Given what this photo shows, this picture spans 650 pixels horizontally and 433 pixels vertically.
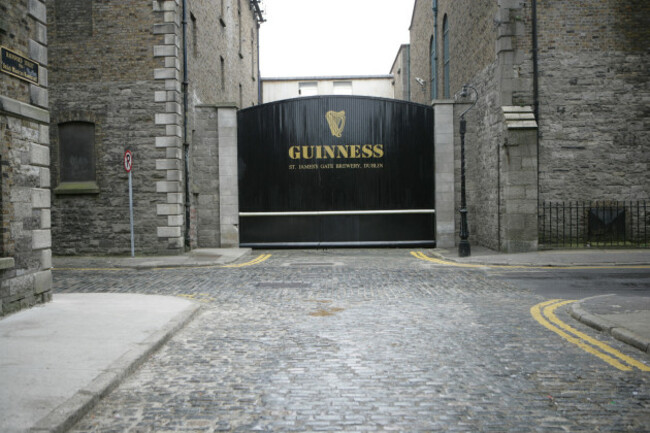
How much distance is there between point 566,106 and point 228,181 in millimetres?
10055

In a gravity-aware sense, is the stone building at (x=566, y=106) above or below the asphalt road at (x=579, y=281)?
above

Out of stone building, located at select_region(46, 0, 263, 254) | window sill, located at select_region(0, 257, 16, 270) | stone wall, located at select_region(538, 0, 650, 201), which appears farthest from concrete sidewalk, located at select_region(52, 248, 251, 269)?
stone wall, located at select_region(538, 0, 650, 201)

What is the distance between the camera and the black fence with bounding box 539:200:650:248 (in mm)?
15266

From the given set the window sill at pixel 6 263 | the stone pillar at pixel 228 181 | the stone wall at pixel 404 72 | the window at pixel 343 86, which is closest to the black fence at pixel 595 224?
the stone pillar at pixel 228 181

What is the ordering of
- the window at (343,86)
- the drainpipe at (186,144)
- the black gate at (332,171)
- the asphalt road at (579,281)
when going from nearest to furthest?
the asphalt road at (579,281), the drainpipe at (186,144), the black gate at (332,171), the window at (343,86)

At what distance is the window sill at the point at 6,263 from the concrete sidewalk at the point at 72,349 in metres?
0.64

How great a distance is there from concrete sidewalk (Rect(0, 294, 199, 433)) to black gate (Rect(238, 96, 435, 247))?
30.3 ft

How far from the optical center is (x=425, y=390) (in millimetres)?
4508

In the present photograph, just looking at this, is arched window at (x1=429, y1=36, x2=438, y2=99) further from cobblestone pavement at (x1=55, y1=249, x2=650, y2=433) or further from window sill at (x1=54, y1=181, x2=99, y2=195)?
cobblestone pavement at (x1=55, y1=249, x2=650, y2=433)

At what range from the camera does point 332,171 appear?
17781 millimetres

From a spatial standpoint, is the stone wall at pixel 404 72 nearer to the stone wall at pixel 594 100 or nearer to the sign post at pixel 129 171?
the stone wall at pixel 594 100

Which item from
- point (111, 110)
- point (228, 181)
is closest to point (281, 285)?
point (228, 181)

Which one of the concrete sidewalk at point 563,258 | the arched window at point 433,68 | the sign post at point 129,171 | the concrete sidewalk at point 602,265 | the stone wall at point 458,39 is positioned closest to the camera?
the concrete sidewalk at point 602,265

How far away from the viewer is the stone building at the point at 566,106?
1480 cm
